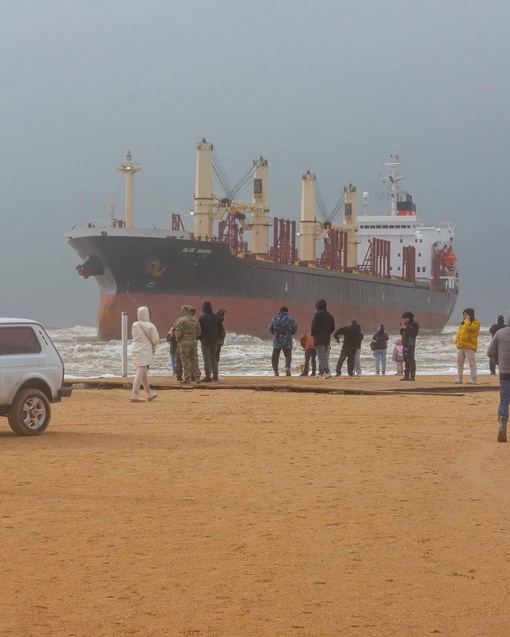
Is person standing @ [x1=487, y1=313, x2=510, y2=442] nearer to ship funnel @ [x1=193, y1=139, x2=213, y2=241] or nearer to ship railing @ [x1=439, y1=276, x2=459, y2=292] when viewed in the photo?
ship funnel @ [x1=193, y1=139, x2=213, y2=241]

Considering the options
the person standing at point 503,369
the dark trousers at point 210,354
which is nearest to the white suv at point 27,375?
the person standing at point 503,369

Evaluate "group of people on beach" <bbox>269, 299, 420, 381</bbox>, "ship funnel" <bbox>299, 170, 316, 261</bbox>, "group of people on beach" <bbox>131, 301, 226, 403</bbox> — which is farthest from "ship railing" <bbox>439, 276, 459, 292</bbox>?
"group of people on beach" <bbox>131, 301, 226, 403</bbox>

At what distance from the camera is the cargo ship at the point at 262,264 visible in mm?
58375

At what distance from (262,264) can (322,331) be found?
140 feet

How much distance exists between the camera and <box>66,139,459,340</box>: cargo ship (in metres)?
58.4

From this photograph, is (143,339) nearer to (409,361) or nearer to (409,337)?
(409,337)

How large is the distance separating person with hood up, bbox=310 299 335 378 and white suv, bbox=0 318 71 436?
32.9ft

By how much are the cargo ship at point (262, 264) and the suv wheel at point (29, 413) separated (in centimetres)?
4366

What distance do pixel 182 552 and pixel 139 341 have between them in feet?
33.0

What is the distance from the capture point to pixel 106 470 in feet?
29.5

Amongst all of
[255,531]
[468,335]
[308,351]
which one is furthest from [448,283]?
[255,531]

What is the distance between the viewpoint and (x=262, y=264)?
64250mm

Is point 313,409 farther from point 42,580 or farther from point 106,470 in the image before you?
point 42,580

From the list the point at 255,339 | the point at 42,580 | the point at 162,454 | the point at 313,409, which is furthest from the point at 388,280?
the point at 42,580
